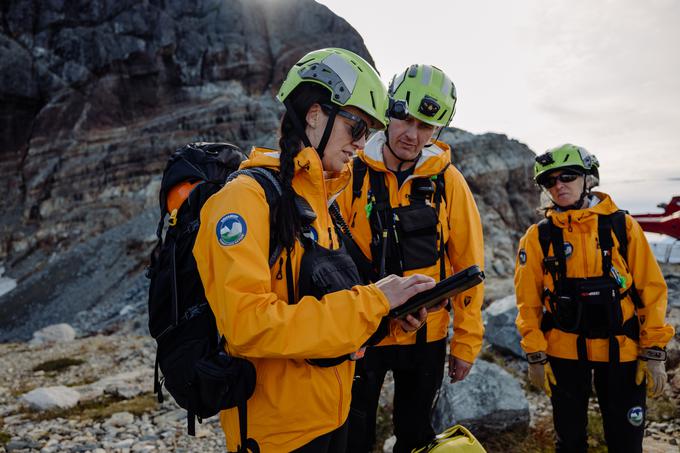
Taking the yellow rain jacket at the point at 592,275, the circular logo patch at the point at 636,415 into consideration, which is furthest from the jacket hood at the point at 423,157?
the circular logo patch at the point at 636,415

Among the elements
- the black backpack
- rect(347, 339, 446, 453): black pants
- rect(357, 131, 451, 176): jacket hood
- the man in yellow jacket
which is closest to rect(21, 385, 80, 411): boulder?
rect(347, 339, 446, 453): black pants

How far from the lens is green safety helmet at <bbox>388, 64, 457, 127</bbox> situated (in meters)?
3.65

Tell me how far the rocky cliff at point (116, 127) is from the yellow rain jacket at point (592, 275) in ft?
85.6

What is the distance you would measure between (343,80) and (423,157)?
154cm

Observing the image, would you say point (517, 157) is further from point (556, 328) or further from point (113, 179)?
point (556, 328)

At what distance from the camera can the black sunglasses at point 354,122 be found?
7.61 ft

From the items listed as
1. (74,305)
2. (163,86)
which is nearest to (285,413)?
(74,305)

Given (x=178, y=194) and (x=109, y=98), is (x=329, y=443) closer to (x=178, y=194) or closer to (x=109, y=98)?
(x=178, y=194)

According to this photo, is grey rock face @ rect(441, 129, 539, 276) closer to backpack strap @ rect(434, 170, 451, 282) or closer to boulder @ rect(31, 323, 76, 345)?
boulder @ rect(31, 323, 76, 345)

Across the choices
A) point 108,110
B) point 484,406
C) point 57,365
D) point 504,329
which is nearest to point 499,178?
point 504,329

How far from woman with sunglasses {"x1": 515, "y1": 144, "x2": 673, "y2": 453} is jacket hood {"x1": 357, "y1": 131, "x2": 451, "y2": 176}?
49.9 inches

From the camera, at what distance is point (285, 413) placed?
2131 millimetres

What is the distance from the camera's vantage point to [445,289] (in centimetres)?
219

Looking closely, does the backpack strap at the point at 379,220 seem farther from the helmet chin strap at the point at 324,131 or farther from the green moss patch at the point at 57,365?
the green moss patch at the point at 57,365
